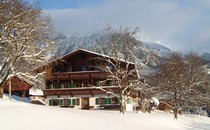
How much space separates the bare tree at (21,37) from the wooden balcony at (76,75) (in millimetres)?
24872

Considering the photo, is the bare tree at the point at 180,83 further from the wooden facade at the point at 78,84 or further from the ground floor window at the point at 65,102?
the ground floor window at the point at 65,102

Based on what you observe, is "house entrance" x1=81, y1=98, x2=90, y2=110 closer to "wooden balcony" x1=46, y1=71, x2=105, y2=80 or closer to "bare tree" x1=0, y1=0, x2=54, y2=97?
"wooden balcony" x1=46, y1=71, x2=105, y2=80

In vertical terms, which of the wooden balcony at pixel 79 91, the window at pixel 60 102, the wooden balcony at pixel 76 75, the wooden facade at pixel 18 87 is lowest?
the window at pixel 60 102

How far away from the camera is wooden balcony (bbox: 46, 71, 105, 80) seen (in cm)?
5725

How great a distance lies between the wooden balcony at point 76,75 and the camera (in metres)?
57.2

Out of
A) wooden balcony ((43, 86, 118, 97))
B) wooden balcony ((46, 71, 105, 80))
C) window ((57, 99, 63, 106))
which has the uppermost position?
wooden balcony ((46, 71, 105, 80))

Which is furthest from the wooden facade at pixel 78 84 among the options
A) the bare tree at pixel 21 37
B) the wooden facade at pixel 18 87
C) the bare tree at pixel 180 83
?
the bare tree at pixel 21 37

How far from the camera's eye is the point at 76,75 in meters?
58.5

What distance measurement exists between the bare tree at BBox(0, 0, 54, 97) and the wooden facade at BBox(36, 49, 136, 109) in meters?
24.6

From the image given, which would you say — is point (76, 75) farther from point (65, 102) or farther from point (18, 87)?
point (18, 87)

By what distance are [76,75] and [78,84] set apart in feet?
5.06

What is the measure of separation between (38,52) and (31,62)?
3.20 feet

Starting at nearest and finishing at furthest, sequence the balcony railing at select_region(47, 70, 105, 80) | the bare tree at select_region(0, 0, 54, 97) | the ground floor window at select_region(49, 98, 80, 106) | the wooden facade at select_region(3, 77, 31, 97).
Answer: the bare tree at select_region(0, 0, 54, 97) → the balcony railing at select_region(47, 70, 105, 80) → the ground floor window at select_region(49, 98, 80, 106) → the wooden facade at select_region(3, 77, 31, 97)

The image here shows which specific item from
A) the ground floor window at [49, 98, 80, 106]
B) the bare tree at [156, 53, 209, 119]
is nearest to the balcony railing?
the ground floor window at [49, 98, 80, 106]
